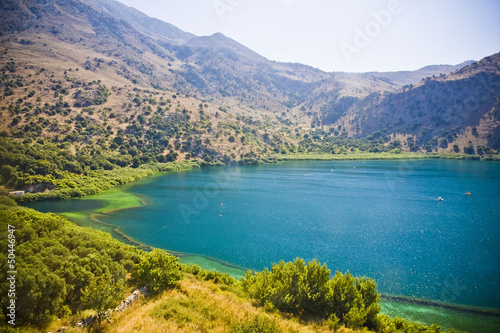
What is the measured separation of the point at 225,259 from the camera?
45250 millimetres

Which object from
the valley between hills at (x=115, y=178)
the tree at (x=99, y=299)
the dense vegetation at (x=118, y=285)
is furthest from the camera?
the valley between hills at (x=115, y=178)

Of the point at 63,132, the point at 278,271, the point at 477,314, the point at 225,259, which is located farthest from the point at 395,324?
the point at 63,132

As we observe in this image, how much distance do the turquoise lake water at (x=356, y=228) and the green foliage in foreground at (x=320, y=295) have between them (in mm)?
9328

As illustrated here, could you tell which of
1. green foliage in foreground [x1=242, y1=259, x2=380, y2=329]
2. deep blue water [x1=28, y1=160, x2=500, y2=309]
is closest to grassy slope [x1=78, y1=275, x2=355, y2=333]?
green foliage in foreground [x1=242, y1=259, x2=380, y2=329]

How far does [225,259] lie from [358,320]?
26.5m

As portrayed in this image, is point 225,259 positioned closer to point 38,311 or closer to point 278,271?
point 278,271

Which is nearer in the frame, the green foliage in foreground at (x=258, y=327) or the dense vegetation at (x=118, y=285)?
the green foliage in foreground at (x=258, y=327)

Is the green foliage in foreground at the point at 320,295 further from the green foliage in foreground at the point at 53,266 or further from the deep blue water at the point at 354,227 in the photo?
the green foliage in foreground at the point at 53,266

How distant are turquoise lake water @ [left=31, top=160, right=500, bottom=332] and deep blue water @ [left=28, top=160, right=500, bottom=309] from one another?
0.20 m

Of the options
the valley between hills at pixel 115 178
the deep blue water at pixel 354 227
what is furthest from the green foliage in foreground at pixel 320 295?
the deep blue water at pixel 354 227

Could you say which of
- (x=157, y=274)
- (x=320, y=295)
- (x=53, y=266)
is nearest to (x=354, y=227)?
(x=320, y=295)

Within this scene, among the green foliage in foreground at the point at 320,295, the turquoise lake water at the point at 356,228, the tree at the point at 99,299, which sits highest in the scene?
the tree at the point at 99,299

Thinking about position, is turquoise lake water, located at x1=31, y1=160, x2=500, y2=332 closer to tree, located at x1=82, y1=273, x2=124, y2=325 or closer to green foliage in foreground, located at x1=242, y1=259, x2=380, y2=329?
green foliage in foreground, located at x1=242, y1=259, x2=380, y2=329

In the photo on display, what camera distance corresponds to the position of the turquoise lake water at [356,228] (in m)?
37.8
